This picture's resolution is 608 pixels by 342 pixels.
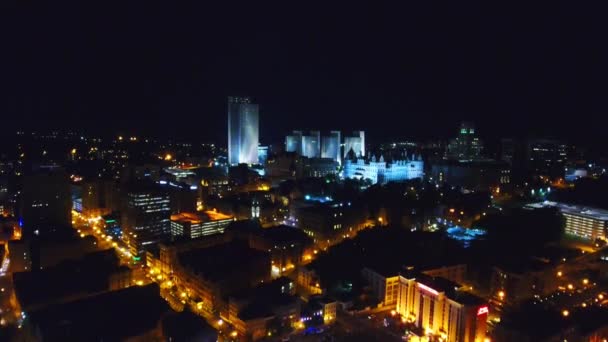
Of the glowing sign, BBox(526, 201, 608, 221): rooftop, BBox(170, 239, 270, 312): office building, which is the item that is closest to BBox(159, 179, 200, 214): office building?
BBox(170, 239, 270, 312): office building

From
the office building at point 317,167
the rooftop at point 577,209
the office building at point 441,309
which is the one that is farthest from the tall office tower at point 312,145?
the office building at point 441,309

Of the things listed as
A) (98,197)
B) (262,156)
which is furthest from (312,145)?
(98,197)

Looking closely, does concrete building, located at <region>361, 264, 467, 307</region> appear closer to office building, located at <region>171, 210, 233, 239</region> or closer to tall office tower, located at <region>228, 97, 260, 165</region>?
office building, located at <region>171, 210, 233, 239</region>

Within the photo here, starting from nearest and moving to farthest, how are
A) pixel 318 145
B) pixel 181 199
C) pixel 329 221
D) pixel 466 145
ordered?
1. pixel 329 221
2. pixel 181 199
3. pixel 318 145
4. pixel 466 145

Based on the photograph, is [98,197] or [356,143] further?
[356,143]

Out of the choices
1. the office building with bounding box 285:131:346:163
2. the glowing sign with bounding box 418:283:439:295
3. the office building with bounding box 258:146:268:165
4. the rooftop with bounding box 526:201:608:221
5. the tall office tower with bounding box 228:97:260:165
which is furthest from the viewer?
the office building with bounding box 258:146:268:165

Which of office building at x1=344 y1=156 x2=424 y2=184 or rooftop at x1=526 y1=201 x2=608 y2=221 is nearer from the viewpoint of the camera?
rooftop at x1=526 y1=201 x2=608 y2=221

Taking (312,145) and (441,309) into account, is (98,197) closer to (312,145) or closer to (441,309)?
(312,145)
